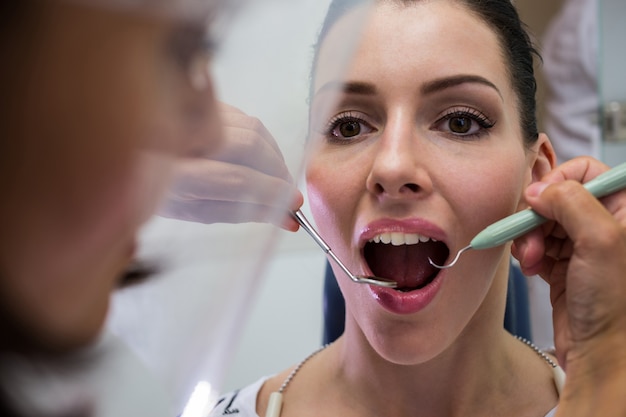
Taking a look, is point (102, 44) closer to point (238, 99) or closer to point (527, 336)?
point (238, 99)

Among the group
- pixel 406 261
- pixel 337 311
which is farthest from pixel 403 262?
pixel 337 311

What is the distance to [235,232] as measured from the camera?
0.32 m

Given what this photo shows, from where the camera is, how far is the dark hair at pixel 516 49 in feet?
2.75

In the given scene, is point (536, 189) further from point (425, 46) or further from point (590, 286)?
point (425, 46)

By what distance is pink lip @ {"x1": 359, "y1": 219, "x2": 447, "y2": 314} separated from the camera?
0.76 m

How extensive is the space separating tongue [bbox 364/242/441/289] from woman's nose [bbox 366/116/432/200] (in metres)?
0.15

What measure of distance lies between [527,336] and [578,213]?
64 cm

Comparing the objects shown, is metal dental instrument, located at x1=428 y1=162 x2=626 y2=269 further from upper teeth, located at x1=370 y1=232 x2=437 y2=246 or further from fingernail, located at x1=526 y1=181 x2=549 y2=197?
upper teeth, located at x1=370 y1=232 x2=437 y2=246

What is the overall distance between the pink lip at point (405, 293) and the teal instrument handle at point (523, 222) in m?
0.12

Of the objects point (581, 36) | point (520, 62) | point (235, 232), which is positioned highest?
point (581, 36)

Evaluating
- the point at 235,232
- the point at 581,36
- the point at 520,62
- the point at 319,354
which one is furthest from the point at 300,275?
the point at 581,36

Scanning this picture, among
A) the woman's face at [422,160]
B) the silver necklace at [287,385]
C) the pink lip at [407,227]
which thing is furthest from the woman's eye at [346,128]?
the silver necklace at [287,385]

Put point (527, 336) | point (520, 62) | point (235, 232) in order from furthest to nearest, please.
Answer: point (527, 336) < point (520, 62) < point (235, 232)

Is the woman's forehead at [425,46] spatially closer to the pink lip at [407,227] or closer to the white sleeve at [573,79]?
the pink lip at [407,227]
